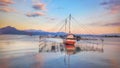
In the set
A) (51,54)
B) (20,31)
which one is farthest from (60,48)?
(20,31)

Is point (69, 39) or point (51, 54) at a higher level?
point (69, 39)

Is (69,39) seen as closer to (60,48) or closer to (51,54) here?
(60,48)

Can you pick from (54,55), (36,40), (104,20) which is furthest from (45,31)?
(104,20)

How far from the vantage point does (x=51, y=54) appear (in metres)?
2.05

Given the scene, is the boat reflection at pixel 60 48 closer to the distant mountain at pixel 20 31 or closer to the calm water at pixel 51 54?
the calm water at pixel 51 54

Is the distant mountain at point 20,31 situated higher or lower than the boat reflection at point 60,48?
higher

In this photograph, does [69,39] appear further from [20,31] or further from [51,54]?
[20,31]

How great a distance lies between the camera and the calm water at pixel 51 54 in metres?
1.99

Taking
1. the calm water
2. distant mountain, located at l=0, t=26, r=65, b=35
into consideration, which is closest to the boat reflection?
the calm water

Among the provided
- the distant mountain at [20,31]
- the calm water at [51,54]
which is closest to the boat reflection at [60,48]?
the calm water at [51,54]

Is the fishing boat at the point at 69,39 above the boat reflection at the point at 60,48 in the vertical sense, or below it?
above

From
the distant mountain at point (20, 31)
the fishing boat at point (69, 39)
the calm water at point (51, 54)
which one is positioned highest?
the distant mountain at point (20, 31)

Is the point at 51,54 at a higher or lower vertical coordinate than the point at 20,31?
lower

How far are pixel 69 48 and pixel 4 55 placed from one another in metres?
0.64
